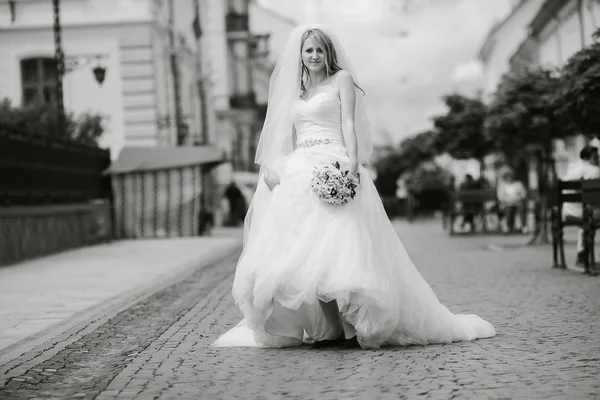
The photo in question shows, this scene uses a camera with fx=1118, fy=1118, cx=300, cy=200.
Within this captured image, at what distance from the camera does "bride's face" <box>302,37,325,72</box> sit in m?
8.01

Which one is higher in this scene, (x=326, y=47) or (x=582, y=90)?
(x=582, y=90)

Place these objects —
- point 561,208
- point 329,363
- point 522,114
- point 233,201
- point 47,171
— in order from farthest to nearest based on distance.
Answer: point 233,201 → point 522,114 → point 47,171 → point 561,208 → point 329,363

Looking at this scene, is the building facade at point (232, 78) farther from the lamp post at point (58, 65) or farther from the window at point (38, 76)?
the lamp post at point (58, 65)

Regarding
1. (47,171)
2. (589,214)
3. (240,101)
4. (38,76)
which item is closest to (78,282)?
(589,214)

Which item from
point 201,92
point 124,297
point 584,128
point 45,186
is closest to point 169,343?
point 124,297

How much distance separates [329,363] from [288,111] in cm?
207

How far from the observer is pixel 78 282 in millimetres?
15031

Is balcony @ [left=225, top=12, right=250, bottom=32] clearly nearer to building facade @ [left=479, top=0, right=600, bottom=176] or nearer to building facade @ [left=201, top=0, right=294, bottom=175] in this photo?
building facade @ [left=201, top=0, right=294, bottom=175]

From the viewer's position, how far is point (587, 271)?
1353 centimetres

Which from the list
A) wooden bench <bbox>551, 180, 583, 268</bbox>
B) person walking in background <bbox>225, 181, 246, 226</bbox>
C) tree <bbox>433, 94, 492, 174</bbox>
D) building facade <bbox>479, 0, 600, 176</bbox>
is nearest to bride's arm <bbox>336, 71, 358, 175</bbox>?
wooden bench <bbox>551, 180, 583, 268</bbox>

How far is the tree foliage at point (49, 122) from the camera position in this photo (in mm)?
26875

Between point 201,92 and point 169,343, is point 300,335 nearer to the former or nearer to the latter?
point 169,343

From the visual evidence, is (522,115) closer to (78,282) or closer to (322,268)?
(78,282)

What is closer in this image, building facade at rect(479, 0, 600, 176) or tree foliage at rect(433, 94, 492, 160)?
tree foliage at rect(433, 94, 492, 160)
